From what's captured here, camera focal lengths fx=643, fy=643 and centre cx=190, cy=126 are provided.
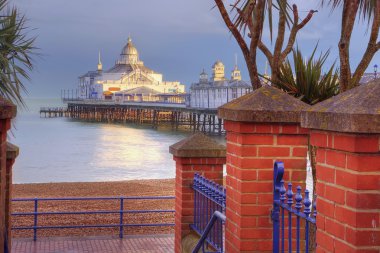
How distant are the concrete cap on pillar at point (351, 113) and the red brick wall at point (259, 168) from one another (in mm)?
1504

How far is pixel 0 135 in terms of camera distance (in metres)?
4.79

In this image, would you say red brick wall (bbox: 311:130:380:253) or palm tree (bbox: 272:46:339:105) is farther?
palm tree (bbox: 272:46:339:105)

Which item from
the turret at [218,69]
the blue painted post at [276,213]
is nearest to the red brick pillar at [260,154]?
the blue painted post at [276,213]

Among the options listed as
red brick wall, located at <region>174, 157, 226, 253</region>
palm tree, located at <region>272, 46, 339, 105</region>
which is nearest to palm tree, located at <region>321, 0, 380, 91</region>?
palm tree, located at <region>272, 46, 339, 105</region>

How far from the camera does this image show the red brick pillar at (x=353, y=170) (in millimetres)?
2721

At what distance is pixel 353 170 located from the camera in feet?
9.08

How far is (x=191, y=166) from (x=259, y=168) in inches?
114

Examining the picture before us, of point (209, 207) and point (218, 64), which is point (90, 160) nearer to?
point (209, 207)

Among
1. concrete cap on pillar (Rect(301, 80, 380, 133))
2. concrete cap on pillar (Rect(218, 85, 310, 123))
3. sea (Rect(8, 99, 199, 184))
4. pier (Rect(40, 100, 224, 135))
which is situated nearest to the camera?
concrete cap on pillar (Rect(301, 80, 380, 133))

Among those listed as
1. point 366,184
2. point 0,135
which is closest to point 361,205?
point 366,184

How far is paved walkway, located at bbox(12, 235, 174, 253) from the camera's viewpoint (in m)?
10.4

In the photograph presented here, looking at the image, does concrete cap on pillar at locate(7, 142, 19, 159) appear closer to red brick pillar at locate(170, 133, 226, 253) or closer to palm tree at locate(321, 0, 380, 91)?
red brick pillar at locate(170, 133, 226, 253)

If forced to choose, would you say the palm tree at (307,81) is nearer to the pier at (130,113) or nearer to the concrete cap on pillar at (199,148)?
the concrete cap on pillar at (199,148)

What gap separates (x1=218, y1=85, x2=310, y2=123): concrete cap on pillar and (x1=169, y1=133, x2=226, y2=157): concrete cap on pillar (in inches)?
100
